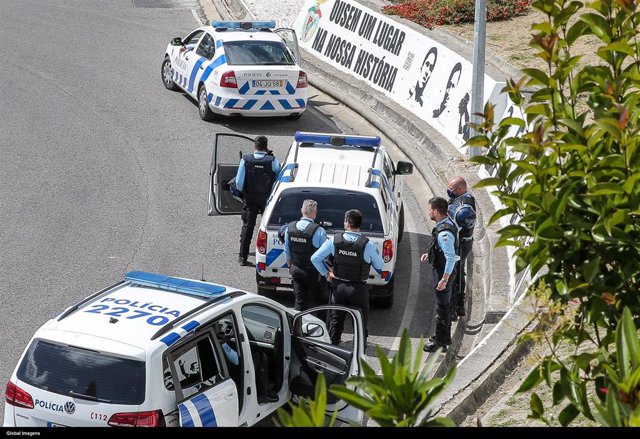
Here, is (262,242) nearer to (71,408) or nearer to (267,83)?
(71,408)

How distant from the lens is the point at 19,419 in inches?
320

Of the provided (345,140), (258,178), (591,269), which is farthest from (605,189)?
(258,178)

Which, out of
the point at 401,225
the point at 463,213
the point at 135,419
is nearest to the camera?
the point at 135,419

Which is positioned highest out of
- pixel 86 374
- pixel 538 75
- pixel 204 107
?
pixel 204 107

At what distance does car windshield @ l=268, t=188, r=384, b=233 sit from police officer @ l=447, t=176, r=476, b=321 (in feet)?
3.00

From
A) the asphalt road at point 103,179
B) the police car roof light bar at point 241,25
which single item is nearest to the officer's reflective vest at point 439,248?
the asphalt road at point 103,179

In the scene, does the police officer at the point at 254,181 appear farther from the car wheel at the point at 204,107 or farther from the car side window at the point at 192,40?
the car side window at the point at 192,40

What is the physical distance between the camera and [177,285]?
356 inches

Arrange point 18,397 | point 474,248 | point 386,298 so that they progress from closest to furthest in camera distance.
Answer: point 18,397, point 386,298, point 474,248

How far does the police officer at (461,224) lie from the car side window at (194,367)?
4.54m

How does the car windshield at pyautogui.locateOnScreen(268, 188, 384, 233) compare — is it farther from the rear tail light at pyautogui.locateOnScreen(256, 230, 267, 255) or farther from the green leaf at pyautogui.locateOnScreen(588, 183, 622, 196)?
the green leaf at pyautogui.locateOnScreen(588, 183, 622, 196)

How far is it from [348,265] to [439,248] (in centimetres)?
114

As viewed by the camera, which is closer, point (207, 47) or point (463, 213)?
point (463, 213)

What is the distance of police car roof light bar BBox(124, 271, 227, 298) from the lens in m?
8.94
